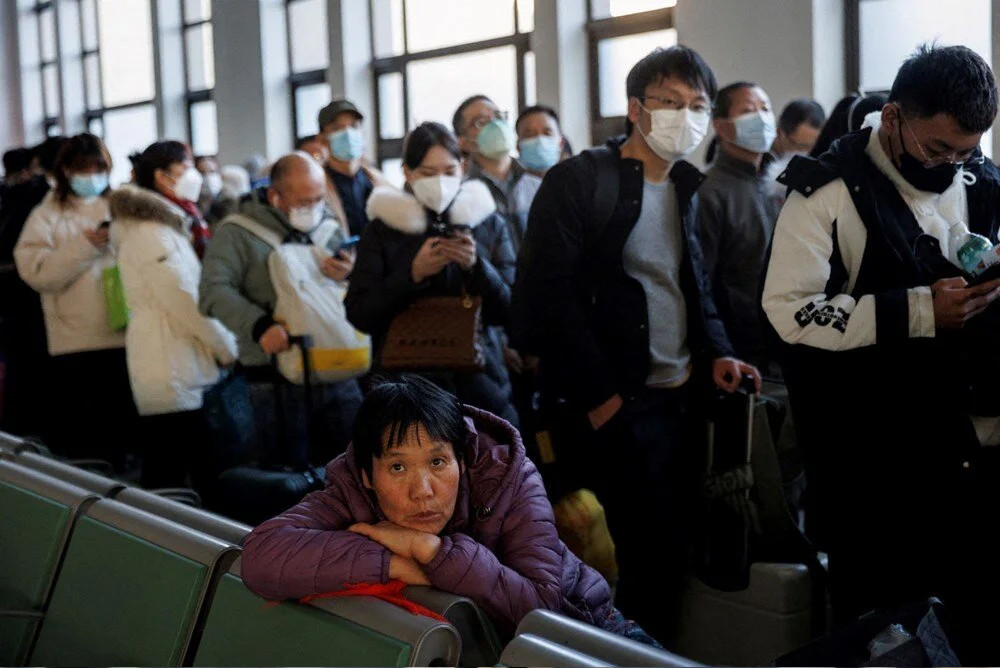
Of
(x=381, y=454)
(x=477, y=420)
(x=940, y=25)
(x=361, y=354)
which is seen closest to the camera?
(x=381, y=454)

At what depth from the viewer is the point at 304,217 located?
4.08m

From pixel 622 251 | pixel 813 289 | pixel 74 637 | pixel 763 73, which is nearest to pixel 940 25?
pixel 763 73

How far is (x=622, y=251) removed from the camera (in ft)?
9.95

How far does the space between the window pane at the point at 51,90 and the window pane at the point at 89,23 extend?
844 millimetres

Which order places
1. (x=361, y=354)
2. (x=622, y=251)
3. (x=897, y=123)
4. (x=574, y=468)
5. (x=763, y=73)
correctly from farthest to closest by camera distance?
(x=763, y=73) → (x=361, y=354) → (x=574, y=468) → (x=622, y=251) → (x=897, y=123)

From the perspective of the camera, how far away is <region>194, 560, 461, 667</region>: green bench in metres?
1.58

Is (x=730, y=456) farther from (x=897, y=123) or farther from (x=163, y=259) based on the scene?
(x=163, y=259)

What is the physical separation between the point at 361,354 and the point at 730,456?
54.9 inches

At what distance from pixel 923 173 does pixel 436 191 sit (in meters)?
1.62

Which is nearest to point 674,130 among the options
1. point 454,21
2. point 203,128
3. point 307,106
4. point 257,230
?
point 257,230

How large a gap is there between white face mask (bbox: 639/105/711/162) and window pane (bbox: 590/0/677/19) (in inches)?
139

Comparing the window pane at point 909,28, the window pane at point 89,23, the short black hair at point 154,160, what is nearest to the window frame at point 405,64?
the window pane at point 909,28

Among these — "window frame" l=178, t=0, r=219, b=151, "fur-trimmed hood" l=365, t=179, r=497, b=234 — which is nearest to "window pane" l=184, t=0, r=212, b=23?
"window frame" l=178, t=0, r=219, b=151

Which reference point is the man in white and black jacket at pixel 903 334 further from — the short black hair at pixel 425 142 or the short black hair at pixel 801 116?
the short black hair at pixel 801 116
